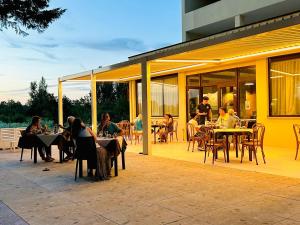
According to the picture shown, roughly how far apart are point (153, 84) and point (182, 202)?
12.7 metres

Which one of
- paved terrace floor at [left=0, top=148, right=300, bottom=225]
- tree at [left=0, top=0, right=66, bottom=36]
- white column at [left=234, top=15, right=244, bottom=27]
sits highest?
white column at [left=234, top=15, right=244, bottom=27]

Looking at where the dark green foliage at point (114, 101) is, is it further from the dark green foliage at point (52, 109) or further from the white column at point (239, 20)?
the white column at point (239, 20)

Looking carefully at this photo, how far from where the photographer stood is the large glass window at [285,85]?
11.0m

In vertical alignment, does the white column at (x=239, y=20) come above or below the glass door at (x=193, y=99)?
above

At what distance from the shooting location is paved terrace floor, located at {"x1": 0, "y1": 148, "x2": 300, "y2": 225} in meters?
4.46

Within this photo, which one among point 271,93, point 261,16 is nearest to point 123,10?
point 261,16

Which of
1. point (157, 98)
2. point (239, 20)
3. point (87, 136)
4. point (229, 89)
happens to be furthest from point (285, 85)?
point (157, 98)

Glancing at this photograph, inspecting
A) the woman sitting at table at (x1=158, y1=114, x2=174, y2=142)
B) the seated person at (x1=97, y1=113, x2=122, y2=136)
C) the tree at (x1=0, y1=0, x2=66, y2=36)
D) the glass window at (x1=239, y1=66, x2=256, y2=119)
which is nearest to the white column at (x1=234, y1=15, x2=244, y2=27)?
the glass window at (x1=239, y1=66, x2=256, y2=119)

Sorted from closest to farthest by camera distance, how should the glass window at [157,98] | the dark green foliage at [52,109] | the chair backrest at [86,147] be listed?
1. the chair backrest at [86,147]
2. the glass window at [157,98]
3. the dark green foliage at [52,109]

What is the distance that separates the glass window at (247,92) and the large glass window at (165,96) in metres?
3.72

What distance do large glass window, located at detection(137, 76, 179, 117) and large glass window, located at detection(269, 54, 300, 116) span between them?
5034mm

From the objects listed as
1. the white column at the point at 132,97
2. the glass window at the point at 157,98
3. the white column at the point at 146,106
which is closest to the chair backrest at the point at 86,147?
the white column at the point at 146,106

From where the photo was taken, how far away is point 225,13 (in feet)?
58.7

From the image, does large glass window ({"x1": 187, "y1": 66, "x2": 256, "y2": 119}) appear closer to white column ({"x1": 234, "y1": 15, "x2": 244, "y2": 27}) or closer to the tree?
white column ({"x1": 234, "y1": 15, "x2": 244, "y2": 27})
